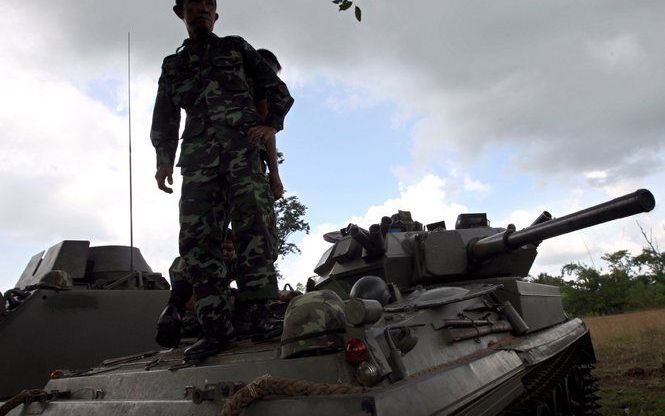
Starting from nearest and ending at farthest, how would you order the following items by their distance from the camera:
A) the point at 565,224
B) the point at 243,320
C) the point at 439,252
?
the point at 243,320 < the point at 565,224 < the point at 439,252

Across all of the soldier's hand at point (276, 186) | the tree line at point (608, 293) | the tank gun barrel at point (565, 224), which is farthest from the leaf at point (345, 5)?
the tree line at point (608, 293)

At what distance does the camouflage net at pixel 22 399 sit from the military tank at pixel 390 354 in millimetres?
12

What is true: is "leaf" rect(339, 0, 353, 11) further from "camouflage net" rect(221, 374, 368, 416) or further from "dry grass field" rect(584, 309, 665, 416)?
"dry grass field" rect(584, 309, 665, 416)

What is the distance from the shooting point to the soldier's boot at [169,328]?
3350mm

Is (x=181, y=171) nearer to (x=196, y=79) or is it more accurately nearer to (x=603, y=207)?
(x=196, y=79)

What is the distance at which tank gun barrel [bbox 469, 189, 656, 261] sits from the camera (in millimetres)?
4568

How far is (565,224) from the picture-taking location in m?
5.20

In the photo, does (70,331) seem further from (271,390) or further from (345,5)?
(345,5)

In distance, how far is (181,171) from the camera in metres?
3.43

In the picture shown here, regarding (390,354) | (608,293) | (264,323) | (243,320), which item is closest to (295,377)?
(390,354)

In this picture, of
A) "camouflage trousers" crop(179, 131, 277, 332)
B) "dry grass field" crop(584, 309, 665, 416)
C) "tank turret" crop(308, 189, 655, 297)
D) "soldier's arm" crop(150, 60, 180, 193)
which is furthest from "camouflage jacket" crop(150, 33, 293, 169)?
"dry grass field" crop(584, 309, 665, 416)

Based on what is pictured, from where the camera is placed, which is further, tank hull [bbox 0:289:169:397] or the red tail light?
tank hull [bbox 0:289:169:397]

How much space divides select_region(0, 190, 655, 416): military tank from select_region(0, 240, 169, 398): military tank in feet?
4.11

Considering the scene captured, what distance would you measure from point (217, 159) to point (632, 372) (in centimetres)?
943
